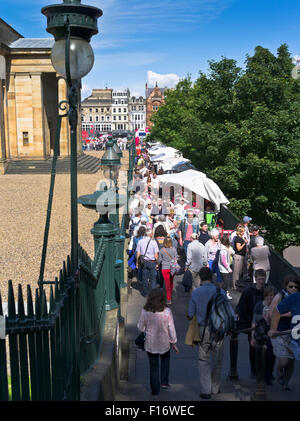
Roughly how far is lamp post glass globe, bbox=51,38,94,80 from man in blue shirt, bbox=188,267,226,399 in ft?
11.3

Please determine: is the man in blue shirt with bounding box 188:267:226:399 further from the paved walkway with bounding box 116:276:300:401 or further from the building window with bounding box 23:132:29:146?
the building window with bounding box 23:132:29:146

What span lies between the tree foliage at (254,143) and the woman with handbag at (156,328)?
43.7 feet

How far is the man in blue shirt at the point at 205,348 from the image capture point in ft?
19.4

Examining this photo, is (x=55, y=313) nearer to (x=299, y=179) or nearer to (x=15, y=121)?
(x=299, y=179)

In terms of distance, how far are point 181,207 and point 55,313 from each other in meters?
11.9

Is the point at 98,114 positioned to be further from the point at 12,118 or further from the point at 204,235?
the point at 204,235

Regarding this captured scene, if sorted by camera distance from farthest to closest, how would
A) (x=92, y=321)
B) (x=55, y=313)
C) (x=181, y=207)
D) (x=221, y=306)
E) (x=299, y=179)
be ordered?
(x=299, y=179) < (x=181, y=207) < (x=221, y=306) < (x=92, y=321) < (x=55, y=313)

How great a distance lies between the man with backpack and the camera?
5.79 meters

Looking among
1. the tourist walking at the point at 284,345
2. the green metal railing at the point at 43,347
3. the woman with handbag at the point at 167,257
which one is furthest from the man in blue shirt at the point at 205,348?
the woman with handbag at the point at 167,257

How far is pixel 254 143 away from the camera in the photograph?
1984 centimetres

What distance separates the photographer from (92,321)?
17.0ft

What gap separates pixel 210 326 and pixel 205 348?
28 cm

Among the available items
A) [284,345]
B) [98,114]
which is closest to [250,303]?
[284,345]
